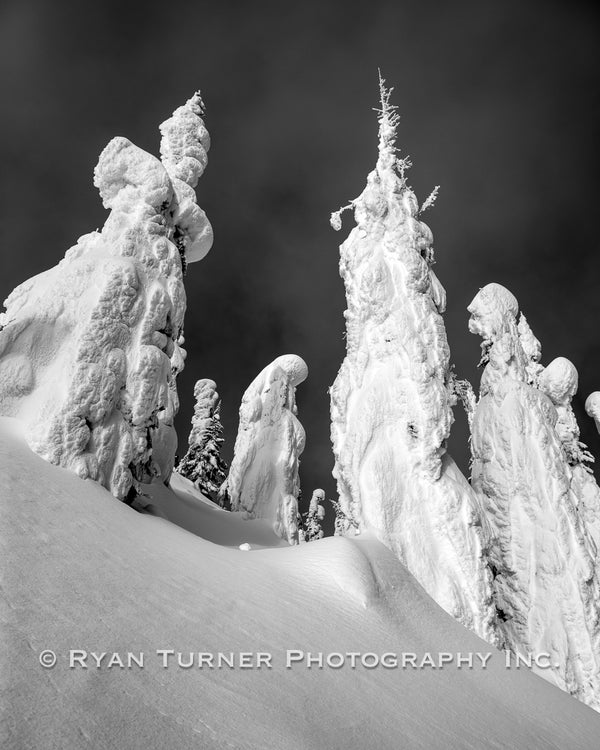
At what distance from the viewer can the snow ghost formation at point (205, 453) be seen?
27.3 meters

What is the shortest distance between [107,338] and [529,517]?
15843 millimetres

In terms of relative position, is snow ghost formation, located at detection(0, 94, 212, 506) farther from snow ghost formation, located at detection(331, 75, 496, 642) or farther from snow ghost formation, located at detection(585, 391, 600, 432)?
snow ghost formation, located at detection(585, 391, 600, 432)

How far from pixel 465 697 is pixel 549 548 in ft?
47.0

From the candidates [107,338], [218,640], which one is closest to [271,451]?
[107,338]

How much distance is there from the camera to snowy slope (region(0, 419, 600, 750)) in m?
2.65

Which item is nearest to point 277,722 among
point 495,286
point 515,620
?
point 515,620

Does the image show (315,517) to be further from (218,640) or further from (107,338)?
(218,640)

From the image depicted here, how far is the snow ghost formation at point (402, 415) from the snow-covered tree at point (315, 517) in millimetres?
19301

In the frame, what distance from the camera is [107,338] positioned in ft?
30.8

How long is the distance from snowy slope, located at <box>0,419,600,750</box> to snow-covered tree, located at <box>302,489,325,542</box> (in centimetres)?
3113

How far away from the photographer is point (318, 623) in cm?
486

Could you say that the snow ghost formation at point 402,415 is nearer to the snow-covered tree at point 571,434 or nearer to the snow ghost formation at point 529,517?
the snow ghost formation at point 529,517

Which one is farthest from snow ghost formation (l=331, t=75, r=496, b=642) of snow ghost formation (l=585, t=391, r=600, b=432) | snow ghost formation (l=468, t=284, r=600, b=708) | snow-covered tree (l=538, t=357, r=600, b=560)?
snow ghost formation (l=585, t=391, r=600, b=432)

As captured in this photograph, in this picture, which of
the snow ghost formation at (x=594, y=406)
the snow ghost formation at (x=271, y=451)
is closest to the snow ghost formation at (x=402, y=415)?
Answer: the snow ghost formation at (x=271, y=451)
